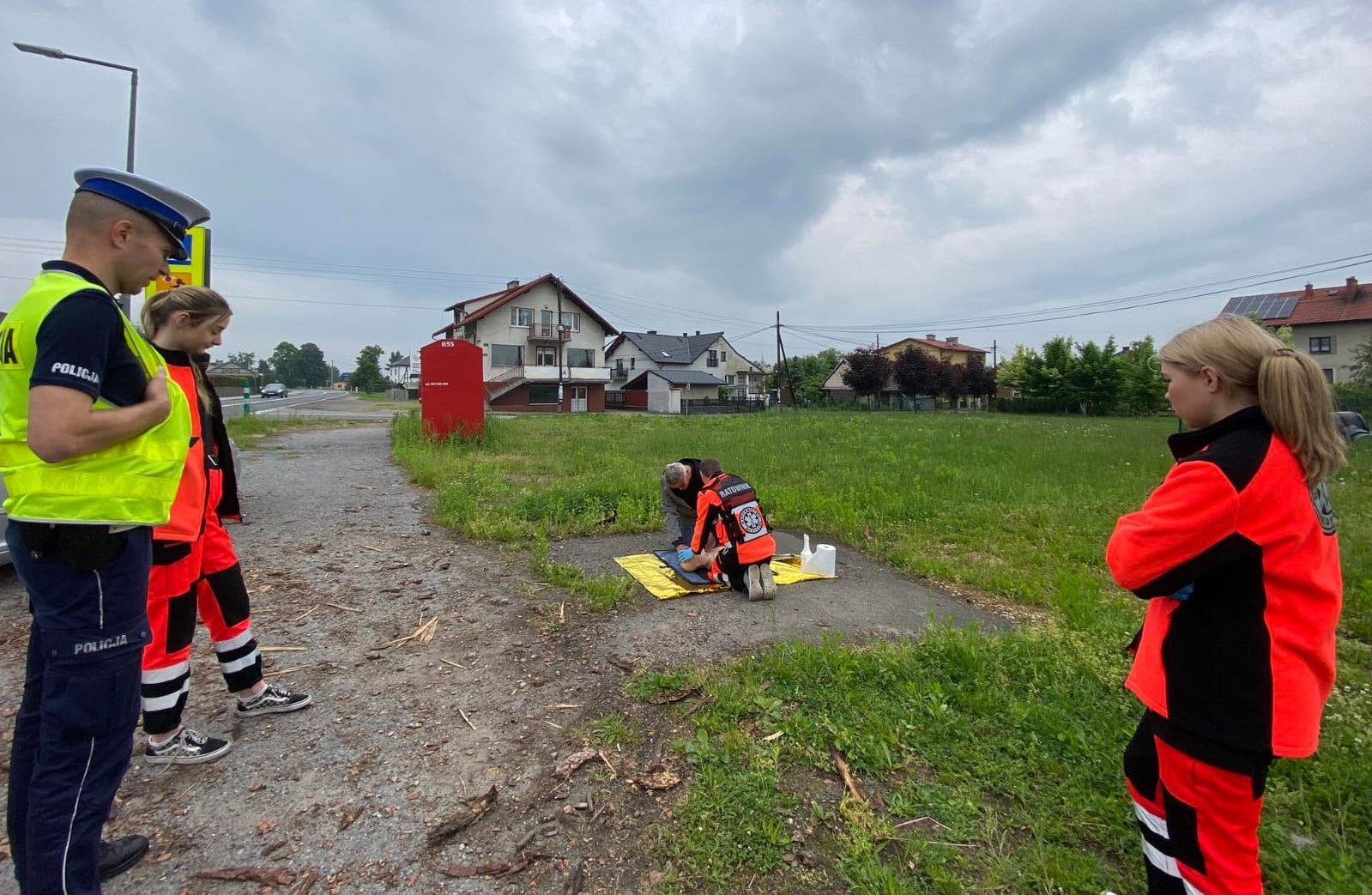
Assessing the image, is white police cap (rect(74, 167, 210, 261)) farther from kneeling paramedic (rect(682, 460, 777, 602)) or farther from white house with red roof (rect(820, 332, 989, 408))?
white house with red roof (rect(820, 332, 989, 408))

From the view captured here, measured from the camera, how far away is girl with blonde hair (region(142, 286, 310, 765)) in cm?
248

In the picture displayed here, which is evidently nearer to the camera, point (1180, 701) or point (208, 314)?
point (1180, 701)

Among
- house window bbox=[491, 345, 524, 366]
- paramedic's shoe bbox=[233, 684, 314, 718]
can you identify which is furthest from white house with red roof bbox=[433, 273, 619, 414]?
paramedic's shoe bbox=[233, 684, 314, 718]

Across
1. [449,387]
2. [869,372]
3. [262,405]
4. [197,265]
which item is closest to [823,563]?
[197,265]

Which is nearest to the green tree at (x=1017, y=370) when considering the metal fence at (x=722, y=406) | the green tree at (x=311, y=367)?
the metal fence at (x=722, y=406)

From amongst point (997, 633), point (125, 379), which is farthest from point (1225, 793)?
point (125, 379)

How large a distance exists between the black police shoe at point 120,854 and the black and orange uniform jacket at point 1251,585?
3.16m

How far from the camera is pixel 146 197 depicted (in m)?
A: 1.81

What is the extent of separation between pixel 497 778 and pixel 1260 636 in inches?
101

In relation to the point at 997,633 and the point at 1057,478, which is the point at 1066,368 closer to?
the point at 1057,478

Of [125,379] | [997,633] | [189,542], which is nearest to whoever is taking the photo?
[125,379]

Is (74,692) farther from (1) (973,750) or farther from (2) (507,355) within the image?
(2) (507,355)

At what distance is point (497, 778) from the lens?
2576mm

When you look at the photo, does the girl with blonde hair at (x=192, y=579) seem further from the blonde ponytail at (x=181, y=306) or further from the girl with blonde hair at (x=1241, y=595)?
the girl with blonde hair at (x=1241, y=595)
